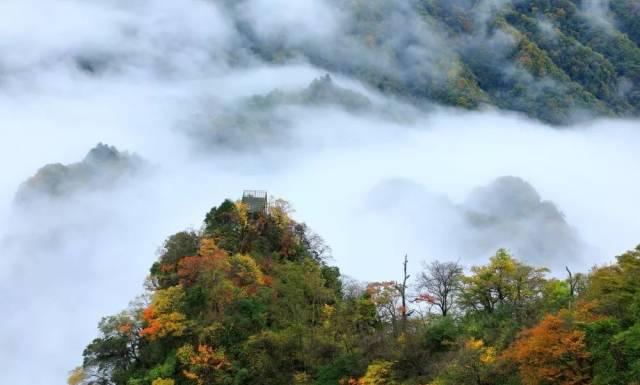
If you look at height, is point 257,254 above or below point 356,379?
above

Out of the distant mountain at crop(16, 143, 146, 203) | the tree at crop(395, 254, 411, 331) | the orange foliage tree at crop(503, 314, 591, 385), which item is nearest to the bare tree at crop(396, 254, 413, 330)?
the tree at crop(395, 254, 411, 331)

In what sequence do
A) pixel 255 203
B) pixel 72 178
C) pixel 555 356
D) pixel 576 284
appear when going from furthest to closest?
pixel 72 178 → pixel 255 203 → pixel 576 284 → pixel 555 356

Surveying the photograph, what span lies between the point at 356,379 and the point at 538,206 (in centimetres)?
11947

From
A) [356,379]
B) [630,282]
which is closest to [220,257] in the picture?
[356,379]

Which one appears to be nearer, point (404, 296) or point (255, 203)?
point (404, 296)

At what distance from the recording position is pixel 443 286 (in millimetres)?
54156

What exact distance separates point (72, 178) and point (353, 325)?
14081cm

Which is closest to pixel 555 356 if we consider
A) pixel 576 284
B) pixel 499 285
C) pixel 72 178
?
pixel 499 285

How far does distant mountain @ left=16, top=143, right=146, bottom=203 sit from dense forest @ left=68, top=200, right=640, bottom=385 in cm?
11980

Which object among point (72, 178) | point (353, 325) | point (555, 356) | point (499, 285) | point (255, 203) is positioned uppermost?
point (72, 178)

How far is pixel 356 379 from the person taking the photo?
4588 centimetres

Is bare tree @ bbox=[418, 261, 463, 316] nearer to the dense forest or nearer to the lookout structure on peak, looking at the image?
the dense forest

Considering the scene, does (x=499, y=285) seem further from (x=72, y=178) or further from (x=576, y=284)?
(x=72, y=178)

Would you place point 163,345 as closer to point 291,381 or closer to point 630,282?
point 291,381
